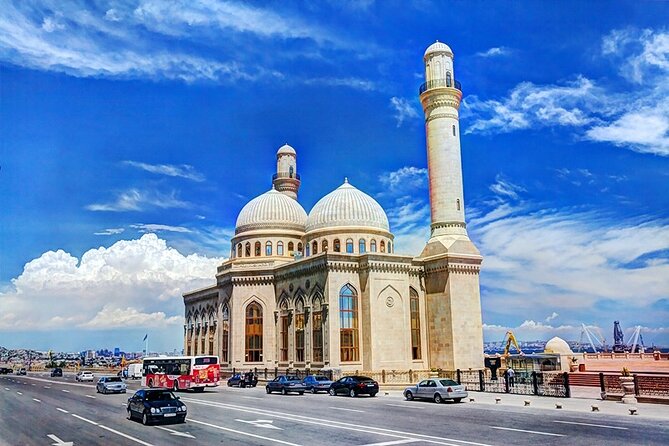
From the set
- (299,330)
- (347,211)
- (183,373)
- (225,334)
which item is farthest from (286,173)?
(183,373)

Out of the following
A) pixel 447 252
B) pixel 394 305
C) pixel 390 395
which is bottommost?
pixel 390 395

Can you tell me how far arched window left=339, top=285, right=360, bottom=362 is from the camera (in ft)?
152

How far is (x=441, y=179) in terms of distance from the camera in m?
49.7

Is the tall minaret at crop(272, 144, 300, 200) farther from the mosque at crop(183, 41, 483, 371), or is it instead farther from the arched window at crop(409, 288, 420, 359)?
the arched window at crop(409, 288, 420, 359)

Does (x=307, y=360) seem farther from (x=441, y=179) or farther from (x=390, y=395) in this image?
(x=441, y=179)

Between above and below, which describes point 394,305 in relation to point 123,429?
above

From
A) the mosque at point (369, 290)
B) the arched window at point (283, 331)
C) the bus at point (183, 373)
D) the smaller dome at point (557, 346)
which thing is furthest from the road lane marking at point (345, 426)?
the smaller dome at point (557, 346)

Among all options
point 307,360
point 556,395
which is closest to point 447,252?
point 307,360

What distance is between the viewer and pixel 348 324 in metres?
47.0

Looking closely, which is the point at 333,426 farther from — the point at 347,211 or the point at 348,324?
the point at 347,211

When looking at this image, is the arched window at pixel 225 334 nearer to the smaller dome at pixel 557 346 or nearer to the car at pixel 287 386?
the car at pixel 287 386

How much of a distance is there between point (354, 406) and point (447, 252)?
2198cm

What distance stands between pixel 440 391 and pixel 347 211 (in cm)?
2637

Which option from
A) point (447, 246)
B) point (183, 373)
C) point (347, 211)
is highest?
point (347, 211)
